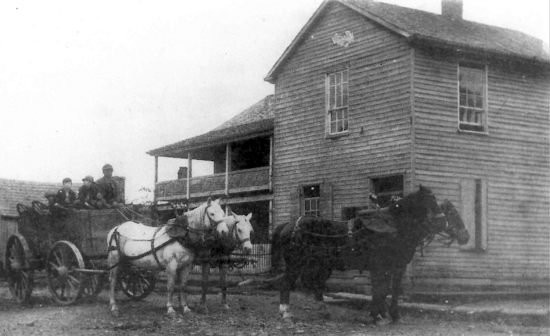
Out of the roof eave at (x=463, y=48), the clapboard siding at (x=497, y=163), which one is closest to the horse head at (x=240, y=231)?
the clapboard siding at (x=497, y=163)

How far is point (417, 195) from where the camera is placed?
459 inches

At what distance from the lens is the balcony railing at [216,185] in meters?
27.1

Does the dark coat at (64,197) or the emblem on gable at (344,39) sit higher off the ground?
the emblem on gable at (344,39)

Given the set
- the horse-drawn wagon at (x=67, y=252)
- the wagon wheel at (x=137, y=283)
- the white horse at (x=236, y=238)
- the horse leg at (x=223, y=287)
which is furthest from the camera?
the wagon wheel at (x=137, y=283)

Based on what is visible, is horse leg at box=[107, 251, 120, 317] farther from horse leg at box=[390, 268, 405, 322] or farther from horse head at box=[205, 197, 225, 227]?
horse leg at box=[390, 268, 405, 322]

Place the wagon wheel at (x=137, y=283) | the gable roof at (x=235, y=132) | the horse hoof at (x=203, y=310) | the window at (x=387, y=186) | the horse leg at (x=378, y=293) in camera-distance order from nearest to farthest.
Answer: the horse leg at (x=378, y=293)
the horse hoof at (x=203, y=310)
the wagon wheel at (x=137, y=283)
the window at (x=387, y=186)
the gable roof at (x=235, y=132)

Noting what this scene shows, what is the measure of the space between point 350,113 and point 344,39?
7.71ft

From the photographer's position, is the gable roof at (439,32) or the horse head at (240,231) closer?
the horse head at (240,231)

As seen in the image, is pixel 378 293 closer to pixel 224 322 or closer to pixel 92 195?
pixel 224 322

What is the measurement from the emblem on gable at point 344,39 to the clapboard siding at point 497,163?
8.94 feet

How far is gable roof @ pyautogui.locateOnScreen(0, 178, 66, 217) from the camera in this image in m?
34.5

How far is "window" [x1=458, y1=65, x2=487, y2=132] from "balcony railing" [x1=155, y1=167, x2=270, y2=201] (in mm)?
8707

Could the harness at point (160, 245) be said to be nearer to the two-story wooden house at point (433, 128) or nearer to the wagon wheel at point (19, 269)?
the wagon wheel at point (19, 269)

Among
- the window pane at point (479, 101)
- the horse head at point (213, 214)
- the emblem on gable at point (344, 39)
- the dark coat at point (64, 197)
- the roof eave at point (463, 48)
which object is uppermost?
the emblem on gable at point (344, 39)
